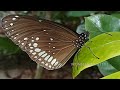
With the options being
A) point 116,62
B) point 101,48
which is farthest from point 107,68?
point 101,48

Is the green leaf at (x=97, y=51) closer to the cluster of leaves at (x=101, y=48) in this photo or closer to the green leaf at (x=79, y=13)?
the cluster of leaves at (x=101, y=48)

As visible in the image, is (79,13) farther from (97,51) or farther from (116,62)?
(97,51)

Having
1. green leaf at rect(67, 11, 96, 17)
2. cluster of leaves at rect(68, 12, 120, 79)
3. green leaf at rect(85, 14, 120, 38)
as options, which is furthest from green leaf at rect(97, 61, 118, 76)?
green leaf at rect(67, 11, 96, 17)

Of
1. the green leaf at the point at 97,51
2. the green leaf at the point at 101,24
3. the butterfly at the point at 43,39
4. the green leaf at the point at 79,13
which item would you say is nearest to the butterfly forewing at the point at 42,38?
the butterfly at the point at 43,39

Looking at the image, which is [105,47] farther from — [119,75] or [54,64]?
[54,64]

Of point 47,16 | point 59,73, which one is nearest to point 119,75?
point 47,16

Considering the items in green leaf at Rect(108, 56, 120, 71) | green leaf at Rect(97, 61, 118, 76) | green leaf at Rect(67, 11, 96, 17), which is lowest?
green leaf at Rect(67, 11, 96, 17)

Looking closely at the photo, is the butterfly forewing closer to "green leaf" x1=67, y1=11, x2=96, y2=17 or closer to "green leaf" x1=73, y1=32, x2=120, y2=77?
"green leaf" x1=73, y1=32, x2=120, y2=77
